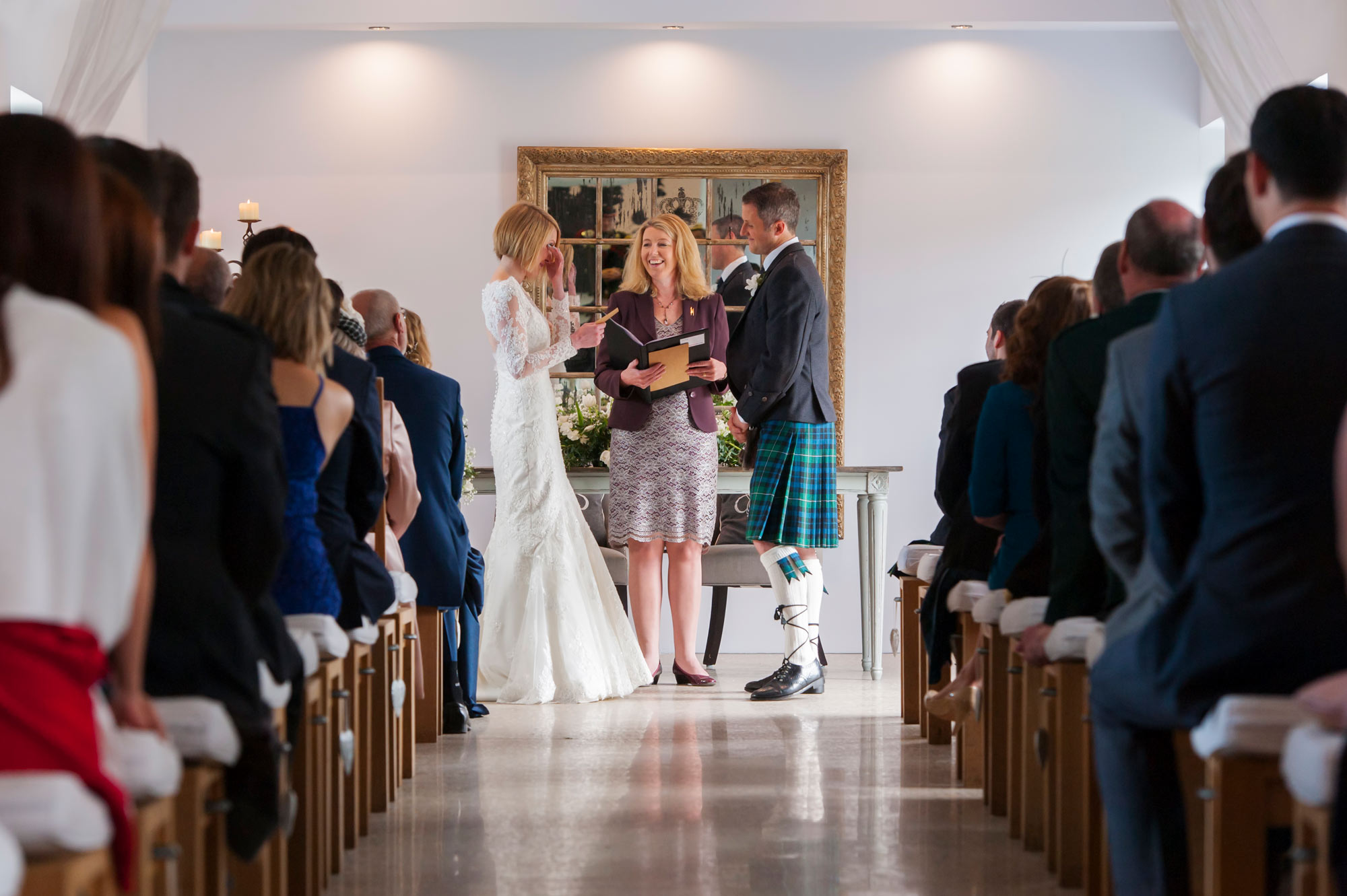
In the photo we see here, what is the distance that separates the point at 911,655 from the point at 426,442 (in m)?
1.77

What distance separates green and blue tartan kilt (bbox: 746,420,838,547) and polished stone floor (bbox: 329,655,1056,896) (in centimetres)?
67

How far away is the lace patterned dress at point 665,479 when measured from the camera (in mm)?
5676

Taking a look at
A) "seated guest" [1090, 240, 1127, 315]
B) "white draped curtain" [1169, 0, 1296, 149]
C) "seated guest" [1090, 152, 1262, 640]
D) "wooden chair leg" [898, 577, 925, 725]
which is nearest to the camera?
"seated guest" [1090, 152, 1262, 640]

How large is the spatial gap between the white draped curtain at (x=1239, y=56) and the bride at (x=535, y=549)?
2413 mm

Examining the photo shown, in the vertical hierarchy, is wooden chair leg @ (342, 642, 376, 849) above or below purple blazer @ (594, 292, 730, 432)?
below

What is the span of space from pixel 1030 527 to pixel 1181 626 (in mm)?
1475

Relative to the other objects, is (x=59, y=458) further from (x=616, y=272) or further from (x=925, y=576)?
(x=616, y=272)

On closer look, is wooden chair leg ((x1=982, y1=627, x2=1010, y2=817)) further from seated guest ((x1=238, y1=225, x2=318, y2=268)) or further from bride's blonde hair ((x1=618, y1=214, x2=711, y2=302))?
bride's blonde hair ((x1=618, y1=214, x2=711, y2=302))

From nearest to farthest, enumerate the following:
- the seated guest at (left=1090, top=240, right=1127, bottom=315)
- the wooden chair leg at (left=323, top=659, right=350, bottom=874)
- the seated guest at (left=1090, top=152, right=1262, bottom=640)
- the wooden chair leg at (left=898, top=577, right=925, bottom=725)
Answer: the seated guest at (left=1090, top=152, right=1262, bottom=640) → the wooden chair leg at (left=323, top=659, right=350, bottom=874) → the seated guest at (left=1090, top=240, right=1127, bottom=315) → the wooden chair leg at (left=898, top=577, right=925, bottom=725)

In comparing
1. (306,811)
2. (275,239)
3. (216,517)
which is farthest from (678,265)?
(216,517)

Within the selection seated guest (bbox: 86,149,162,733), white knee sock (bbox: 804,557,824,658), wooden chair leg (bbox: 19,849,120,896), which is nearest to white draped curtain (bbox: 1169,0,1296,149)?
white knee sock (bbox: 804,557,824,658)

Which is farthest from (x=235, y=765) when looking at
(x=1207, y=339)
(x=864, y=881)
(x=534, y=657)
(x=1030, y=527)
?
(x=534, y=657)

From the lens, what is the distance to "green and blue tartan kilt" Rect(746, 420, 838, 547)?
5.32m

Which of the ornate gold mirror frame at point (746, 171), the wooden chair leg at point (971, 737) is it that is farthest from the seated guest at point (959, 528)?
the ornate gold mirror frame at point (746, 171)
